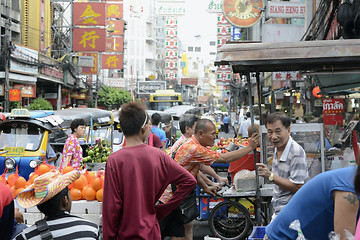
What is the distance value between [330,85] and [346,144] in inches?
104

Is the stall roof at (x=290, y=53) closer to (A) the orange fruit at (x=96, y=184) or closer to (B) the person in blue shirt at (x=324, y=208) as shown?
(A) the orange fruit at (x=96, y=184)

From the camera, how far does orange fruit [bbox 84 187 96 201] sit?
5551 mm

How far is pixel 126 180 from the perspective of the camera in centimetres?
367

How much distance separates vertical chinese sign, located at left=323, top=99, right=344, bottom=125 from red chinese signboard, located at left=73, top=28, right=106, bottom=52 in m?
18.0

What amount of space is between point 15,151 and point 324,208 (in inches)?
351

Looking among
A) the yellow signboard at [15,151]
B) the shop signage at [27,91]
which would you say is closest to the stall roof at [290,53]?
the yellow signboard at [15,151]

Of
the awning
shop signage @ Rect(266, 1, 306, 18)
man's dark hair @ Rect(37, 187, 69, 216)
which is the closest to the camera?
man's dark hair @ Rect(37, 187, 69, 216)

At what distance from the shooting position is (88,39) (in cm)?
2894

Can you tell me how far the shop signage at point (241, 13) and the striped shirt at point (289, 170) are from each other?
1395 cm

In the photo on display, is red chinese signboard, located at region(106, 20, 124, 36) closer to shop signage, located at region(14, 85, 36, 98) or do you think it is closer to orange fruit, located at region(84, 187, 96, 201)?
shop signage, located at region(14, 85, 36, 98)

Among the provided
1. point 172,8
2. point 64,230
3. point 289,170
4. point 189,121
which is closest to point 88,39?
point 189,121

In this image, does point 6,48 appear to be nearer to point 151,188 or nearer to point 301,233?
point 151,188

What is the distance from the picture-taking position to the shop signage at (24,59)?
2412 centimetres

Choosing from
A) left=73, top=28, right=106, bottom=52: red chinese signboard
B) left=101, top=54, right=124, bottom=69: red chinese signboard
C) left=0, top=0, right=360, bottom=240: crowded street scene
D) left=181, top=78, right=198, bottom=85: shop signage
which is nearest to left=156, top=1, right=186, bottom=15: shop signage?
left=101, top=54, right=124, bottom=69: red chinese signboard
